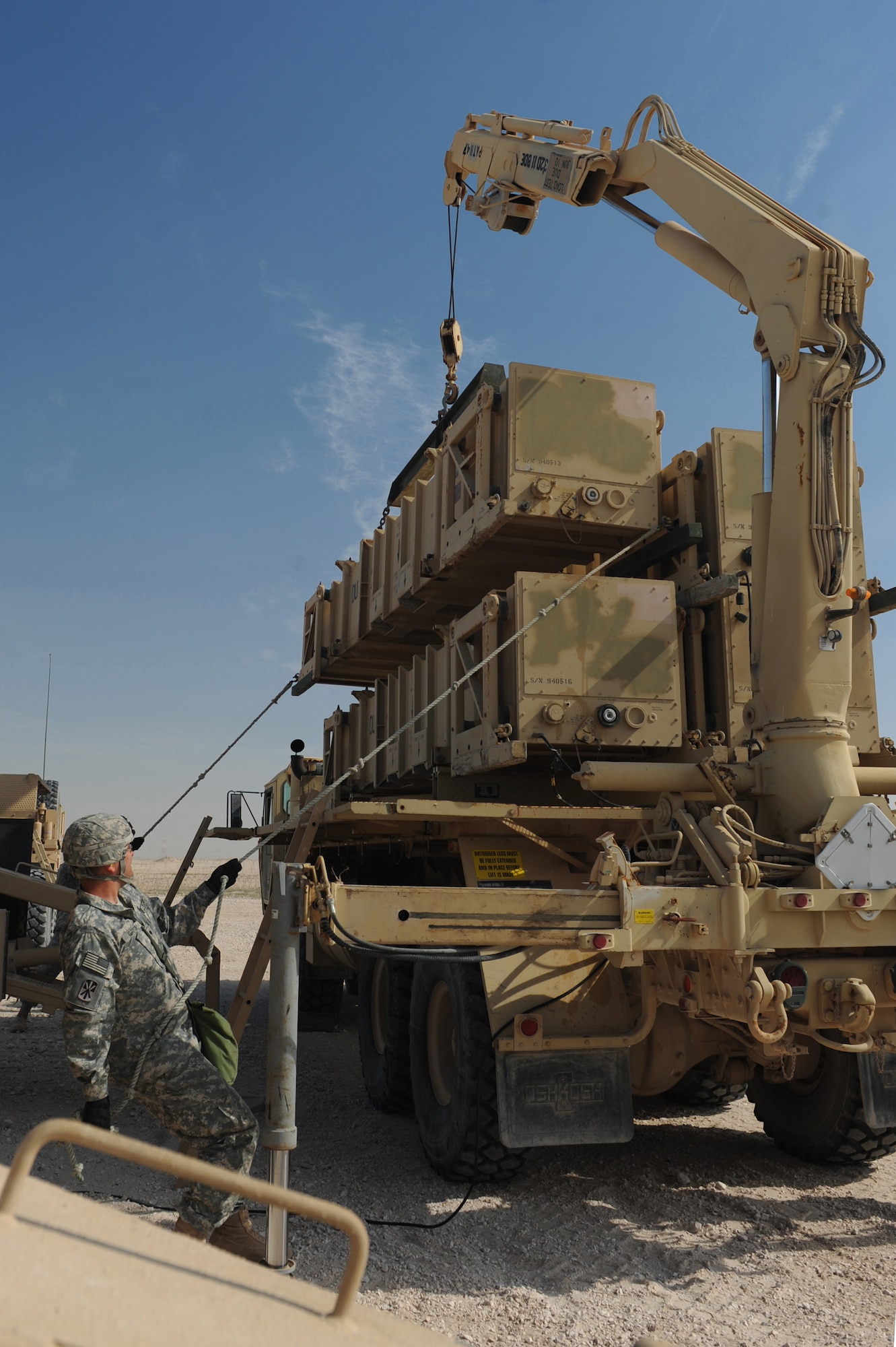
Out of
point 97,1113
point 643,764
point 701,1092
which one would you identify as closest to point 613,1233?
point 643,764

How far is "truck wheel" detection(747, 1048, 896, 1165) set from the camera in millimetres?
5484

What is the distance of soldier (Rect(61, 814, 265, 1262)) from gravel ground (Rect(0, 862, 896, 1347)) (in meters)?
0.66

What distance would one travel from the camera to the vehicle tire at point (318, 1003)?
1079 centimetres

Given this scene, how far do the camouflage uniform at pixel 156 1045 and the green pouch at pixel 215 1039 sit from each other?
0.10 metres

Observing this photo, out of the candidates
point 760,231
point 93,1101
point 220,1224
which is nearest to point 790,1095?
point 220,1224

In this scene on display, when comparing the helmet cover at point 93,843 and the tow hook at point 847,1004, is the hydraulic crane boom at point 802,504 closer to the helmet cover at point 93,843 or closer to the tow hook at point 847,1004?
the tow hook at point 847,1004

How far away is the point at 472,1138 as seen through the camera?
201 inches

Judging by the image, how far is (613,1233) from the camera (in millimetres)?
4684

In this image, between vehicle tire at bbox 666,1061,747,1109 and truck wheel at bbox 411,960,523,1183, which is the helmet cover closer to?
truck wheel at bbox 411,960,523,1183

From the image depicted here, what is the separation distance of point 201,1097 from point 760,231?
4844 millimetres

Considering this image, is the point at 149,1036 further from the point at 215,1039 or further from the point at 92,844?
the point at 92,844

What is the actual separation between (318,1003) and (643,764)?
683cm

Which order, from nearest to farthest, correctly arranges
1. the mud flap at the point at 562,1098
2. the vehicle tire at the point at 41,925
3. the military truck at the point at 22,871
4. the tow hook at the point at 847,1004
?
1. the tow hook at the point at 847,1004
2. the mud flap at the point at 562,1098
3. the military truck at the point at 22,871
4. the vehicle tire at the point at 41,925

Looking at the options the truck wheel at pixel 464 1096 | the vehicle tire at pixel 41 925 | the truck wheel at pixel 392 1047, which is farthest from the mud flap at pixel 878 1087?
the vehicle tire at pixel 41 925
